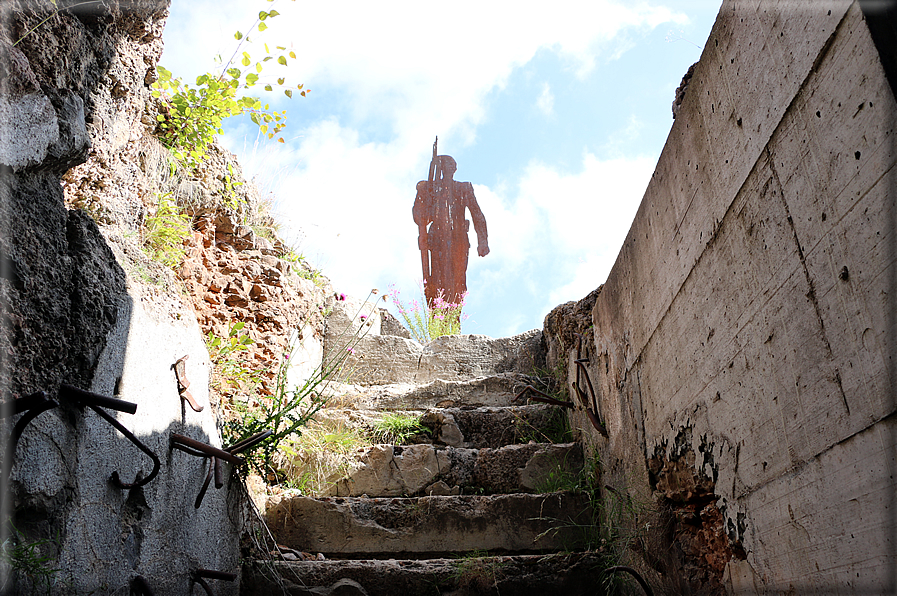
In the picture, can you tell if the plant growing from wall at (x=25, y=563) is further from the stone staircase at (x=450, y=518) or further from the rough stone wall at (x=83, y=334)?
the stone staircase at (x=450, y=518)

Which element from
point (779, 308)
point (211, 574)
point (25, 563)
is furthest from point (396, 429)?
point (779, 308)

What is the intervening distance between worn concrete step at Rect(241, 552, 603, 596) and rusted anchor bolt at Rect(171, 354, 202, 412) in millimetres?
784

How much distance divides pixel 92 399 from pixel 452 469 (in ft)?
6.85

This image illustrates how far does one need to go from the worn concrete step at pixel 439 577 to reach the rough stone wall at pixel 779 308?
1.96ft

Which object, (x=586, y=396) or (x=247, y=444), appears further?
(x=586, y=396)

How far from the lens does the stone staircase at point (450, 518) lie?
7.51 feet

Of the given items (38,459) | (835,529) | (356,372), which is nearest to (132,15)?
(38,459)

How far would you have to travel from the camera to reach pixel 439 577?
7.55 feet

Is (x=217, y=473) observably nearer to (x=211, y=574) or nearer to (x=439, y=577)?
(x=211, y=574)

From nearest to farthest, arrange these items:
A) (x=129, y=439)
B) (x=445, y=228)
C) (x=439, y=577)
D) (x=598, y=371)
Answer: (x=129, y=439)
(x=439, y=577)
(x=598, y=371)
(x=445, y=228)

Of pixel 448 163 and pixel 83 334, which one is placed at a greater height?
pixel 448 163

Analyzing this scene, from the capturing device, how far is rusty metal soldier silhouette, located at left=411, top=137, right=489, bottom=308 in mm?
8773

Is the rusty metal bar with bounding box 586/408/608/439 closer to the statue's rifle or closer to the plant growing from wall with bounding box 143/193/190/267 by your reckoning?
the plant growing from wall with bounding box 143/193/190/267

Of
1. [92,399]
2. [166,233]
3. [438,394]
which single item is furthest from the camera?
[438,394]
